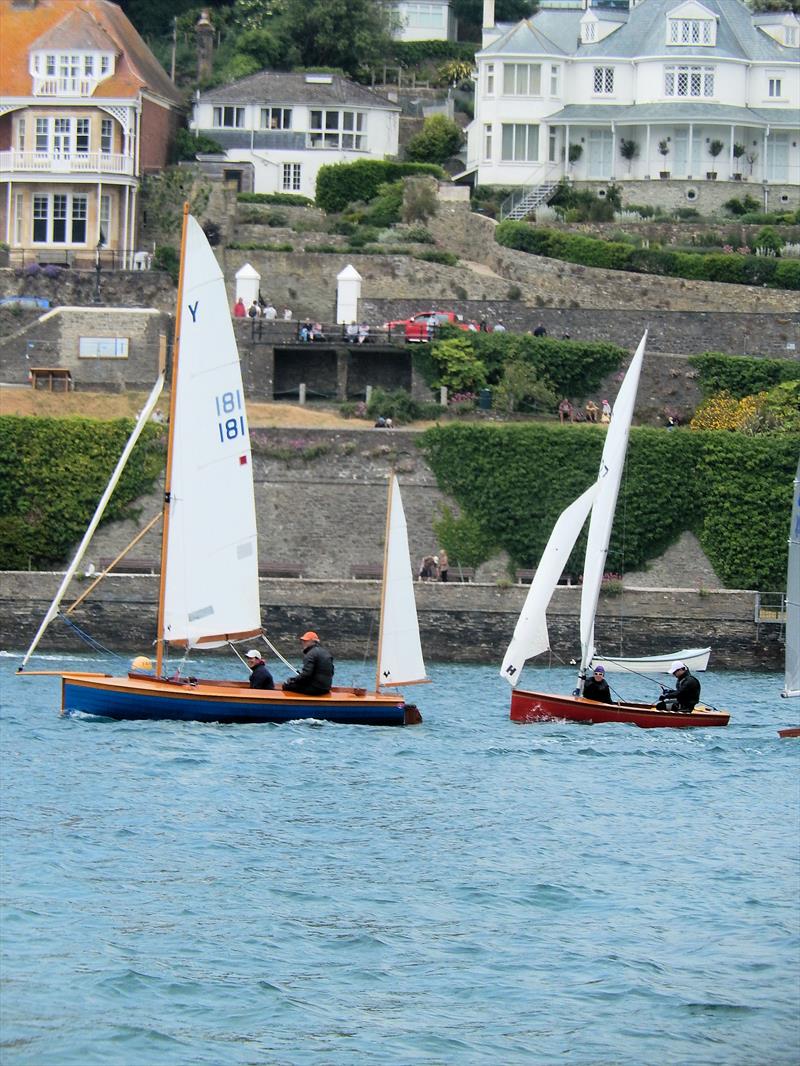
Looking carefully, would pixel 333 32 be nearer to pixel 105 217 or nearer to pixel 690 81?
pixel 690 81

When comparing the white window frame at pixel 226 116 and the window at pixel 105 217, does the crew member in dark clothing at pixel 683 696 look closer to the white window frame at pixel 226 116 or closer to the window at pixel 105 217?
the window at pixel 105 217

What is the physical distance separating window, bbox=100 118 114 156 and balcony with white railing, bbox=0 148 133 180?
732 mm

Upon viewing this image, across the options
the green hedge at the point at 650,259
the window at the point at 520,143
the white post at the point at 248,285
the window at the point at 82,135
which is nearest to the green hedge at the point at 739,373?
the green hedge at the point at 650,259

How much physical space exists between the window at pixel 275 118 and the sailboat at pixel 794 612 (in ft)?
141

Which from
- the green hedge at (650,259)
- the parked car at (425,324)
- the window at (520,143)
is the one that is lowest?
the parked car at (425,324)

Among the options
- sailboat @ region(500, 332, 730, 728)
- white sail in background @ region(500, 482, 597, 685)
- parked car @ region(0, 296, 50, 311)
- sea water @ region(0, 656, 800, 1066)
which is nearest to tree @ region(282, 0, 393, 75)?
parked car @ region(0, 296, 50, 311)

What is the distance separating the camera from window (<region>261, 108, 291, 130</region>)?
79500 mm

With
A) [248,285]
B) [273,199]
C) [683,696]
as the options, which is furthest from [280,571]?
[273,199]

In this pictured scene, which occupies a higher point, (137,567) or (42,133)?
(42,133)

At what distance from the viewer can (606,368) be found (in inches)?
2496

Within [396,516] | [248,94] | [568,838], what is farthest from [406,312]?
Answer: [568,838]

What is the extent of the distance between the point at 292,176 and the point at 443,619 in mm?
29705

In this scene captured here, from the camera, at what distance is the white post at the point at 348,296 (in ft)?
218

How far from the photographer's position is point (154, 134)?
77125mm
